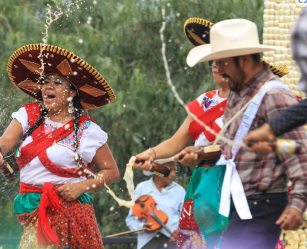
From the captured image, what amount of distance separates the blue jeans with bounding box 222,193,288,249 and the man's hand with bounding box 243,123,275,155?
23.6 inches

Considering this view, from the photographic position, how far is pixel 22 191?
5.34m

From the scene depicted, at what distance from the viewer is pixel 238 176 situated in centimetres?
388

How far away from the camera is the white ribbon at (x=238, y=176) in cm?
380

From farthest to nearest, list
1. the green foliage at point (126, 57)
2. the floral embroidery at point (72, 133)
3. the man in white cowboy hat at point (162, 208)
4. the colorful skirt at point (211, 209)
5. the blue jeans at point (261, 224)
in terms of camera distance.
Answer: the green foliage at point (126, 57)
the man in white cowboy hat at point (162, 208)
the floral embroidery at point (72, 133)
the colorful skirt at point (211, 209)
the blue jeans at point (261, 224)

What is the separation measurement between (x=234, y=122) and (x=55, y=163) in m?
1.78

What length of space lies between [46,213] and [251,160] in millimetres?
1953

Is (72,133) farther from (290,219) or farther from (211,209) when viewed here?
(290,219)

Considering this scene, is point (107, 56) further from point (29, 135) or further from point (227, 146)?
point (227, 146)

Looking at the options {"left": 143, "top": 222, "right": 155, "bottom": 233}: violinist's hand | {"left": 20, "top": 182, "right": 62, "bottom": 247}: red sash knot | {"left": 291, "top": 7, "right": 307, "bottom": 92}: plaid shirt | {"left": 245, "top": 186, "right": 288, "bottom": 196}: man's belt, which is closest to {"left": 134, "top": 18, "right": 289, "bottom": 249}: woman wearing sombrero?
{"left": 245, "top": 186, "right": 288, "bottom": 196}: man's belt

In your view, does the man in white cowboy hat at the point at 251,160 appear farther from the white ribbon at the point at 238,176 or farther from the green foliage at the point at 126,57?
the green foliage at the point at 126,57

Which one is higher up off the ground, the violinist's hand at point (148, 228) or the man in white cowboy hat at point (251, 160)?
the man in white cowboy hat at point (251, 160)

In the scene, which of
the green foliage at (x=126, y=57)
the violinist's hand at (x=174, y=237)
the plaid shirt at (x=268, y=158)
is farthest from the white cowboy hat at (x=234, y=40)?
the green foliage at (x=126, y=57)

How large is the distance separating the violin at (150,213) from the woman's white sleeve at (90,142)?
1939mm

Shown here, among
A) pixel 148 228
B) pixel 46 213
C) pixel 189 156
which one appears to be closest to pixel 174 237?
pixel 148 228
